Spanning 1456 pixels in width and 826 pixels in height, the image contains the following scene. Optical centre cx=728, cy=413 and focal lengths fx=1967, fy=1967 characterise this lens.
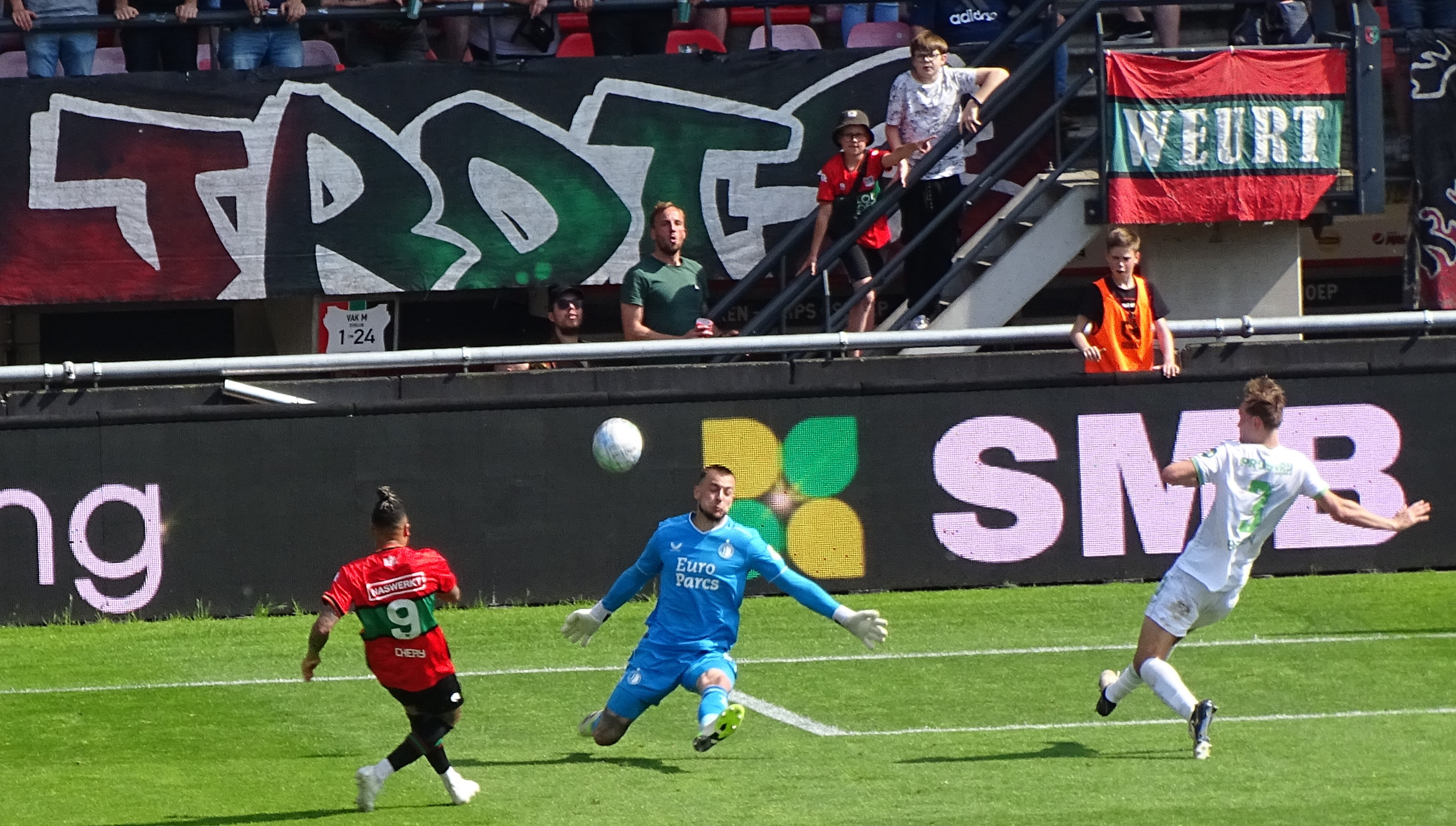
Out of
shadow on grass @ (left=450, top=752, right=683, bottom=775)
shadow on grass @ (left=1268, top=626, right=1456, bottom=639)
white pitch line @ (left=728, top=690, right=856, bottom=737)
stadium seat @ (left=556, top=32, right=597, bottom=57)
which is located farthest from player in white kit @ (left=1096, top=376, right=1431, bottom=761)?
stadium seat @ (left=556, top=32, right=597, bottom=57)

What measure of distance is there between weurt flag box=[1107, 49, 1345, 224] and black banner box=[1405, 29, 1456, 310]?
90 centimetres

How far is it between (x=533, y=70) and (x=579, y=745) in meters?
7.58

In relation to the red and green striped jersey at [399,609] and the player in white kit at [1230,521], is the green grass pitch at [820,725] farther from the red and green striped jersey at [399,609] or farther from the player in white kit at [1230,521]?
the red and green striped jersey at [399,609]

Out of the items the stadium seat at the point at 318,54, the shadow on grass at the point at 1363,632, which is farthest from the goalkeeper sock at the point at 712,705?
the stadium seat at the point at 318,54

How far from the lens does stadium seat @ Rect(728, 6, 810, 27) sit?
1742 cm

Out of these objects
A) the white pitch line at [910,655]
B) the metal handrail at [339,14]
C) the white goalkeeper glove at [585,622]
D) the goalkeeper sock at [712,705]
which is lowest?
the white pitch line at [910,655]

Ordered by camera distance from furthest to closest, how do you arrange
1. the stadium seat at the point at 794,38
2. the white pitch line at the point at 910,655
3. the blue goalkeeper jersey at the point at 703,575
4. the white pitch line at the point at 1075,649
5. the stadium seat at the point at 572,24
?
the stadium seat at the point at 572,24, the stadium seat at the point at 794,38, the white pitch line at the point at 1075,649, the white pitch line at the point at 910,655, the blue goalkeeper jersey at the point at 703,575

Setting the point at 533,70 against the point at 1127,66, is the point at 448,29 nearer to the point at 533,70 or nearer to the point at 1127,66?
the point at 533,70

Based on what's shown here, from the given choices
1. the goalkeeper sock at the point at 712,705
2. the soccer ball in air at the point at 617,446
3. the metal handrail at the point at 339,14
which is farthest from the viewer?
the metal handrail at the point at 339,14

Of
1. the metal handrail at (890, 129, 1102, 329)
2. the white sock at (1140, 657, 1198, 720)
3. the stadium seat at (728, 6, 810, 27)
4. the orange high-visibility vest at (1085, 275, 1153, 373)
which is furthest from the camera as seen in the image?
the stadium seat at (728, 6, 810, 27)

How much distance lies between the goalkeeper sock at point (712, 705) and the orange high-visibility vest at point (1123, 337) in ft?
18.4

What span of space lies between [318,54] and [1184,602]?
10269 mm

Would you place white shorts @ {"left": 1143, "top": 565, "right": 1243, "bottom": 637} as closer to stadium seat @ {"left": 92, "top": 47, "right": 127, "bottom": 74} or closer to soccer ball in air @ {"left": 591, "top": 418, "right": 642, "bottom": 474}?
soccer ball in air @ {"left": 591, "top": 418, "right": 642, "bottom": 474}

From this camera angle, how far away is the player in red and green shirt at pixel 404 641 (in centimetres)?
862
